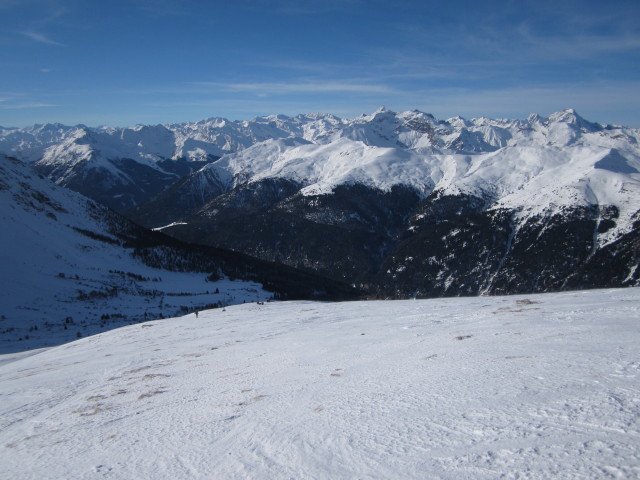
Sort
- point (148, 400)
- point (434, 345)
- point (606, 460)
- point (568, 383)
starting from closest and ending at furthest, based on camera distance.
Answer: point (606, 460)
point (568, 383)
point (148, 400)
point (434, 345)

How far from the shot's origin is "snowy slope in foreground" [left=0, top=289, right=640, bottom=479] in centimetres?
605

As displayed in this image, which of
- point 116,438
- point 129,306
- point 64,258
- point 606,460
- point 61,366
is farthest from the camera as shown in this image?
point 64,258

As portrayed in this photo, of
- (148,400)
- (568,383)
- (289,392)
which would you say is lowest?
(148,400)

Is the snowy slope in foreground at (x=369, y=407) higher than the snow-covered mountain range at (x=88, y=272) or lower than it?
higher

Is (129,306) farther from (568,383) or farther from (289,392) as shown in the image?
(568,383)

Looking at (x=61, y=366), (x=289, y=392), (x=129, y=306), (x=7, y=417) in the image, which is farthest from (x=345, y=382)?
(x=129, y=306)

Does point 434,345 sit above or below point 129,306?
above

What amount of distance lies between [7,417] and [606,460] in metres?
13.8

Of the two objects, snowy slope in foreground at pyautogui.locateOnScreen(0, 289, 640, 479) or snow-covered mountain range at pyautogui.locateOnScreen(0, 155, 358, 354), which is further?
snow-covered mountain range at pyautogui.locateOnScreen(0, 155, 358, 354)

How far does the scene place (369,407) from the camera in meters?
8.15

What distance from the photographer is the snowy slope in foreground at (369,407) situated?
6047mm

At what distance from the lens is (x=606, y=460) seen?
5270 mm

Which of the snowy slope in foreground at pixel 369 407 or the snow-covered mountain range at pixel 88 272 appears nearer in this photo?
the snowy slope in foreground at pixel 369 407

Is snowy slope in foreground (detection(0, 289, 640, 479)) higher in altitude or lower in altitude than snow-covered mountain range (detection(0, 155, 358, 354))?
higher
